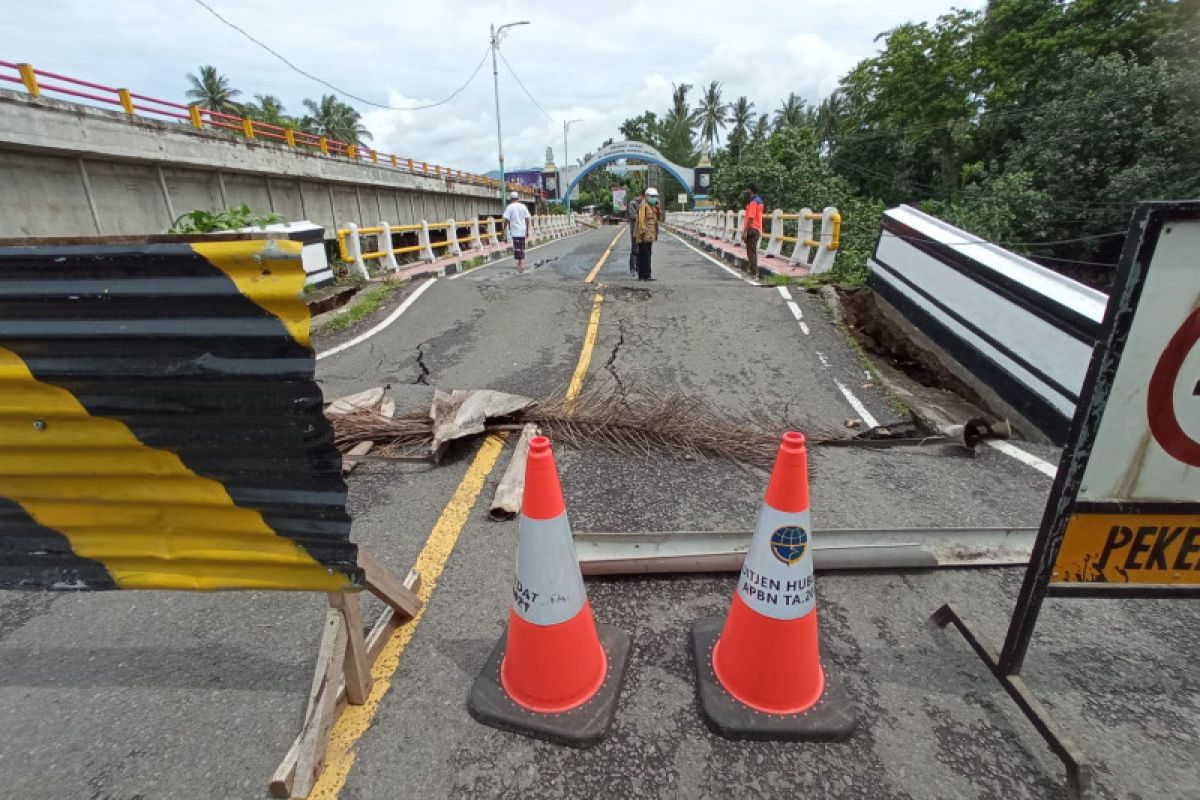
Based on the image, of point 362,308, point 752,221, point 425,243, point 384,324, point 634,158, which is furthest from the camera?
point 634,158

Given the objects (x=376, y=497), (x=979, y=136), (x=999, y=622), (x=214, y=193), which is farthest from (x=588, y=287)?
(x=979, y=136)

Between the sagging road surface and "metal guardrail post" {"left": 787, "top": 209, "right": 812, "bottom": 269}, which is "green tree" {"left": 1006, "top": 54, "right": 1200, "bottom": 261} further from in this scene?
the sagging road surface

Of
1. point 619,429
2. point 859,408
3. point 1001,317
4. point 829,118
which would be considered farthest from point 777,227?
point 829,118

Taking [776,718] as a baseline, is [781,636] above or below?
above

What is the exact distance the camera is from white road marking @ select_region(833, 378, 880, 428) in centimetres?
489

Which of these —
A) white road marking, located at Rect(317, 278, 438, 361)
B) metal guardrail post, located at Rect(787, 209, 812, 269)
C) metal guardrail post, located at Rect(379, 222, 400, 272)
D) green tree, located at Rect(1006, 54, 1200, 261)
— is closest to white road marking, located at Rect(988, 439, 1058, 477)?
white road marking, located at Rect(317, 278, 438, 361)

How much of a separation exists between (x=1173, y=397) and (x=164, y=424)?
3.30 meters

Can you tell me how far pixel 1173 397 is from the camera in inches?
70.7

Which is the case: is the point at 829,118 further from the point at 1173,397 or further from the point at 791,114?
the point at 1173,397

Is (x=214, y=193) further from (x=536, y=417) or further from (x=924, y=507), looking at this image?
(x=924, y=507)

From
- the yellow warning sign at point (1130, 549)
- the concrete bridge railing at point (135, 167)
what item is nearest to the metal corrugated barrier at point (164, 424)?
the yellow warning sign at point (1130, 549)

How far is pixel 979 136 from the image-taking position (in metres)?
28.5

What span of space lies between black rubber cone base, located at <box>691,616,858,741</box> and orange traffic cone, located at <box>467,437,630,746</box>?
13.8 inches

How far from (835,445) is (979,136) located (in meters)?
33.1
